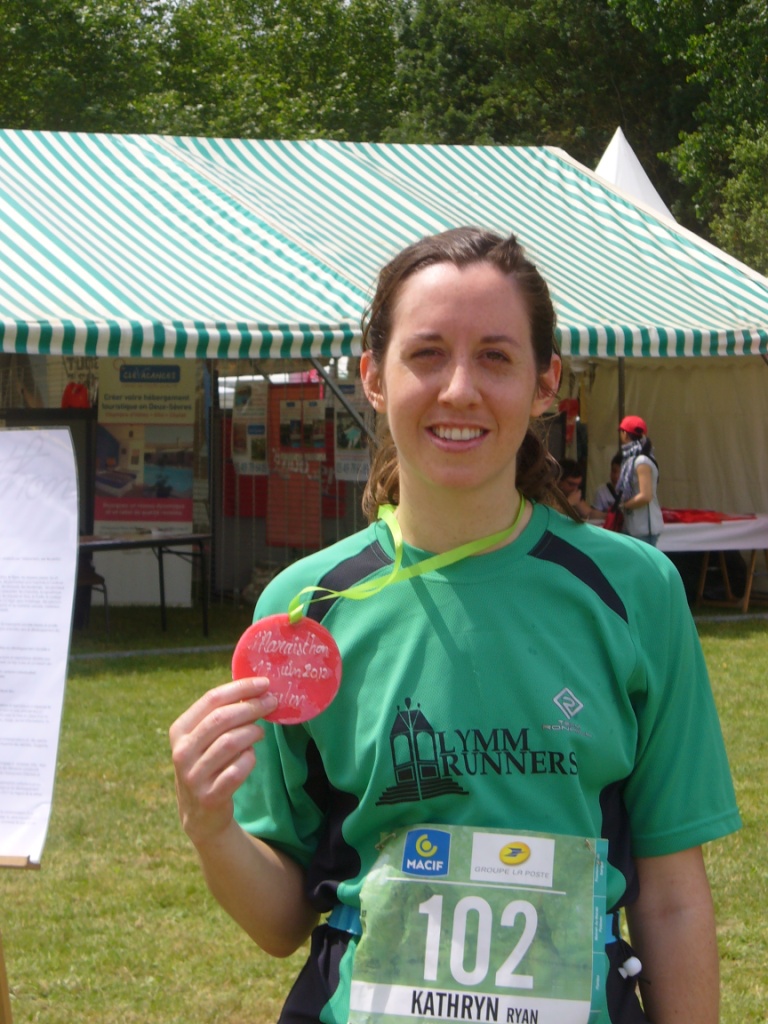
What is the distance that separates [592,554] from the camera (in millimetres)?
1786

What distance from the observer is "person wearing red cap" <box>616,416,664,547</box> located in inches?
408

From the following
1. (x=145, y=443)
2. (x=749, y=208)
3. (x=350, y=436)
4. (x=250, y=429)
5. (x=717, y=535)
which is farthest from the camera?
(x=749, y=208)

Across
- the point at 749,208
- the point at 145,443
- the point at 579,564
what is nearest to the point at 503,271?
the point at 579,564

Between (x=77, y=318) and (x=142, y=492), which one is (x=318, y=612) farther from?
(x=142, y=492)

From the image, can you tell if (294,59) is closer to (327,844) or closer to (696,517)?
(696,517)

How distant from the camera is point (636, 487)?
1049 cm

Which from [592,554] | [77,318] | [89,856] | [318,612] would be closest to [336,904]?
[318,612]

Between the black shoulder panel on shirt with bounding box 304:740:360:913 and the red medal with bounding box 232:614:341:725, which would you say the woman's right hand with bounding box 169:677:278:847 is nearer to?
the red medal with bounding box 232:614:341:725

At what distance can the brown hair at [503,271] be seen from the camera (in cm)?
178

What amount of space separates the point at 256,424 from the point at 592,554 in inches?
435

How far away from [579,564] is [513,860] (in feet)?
1.35

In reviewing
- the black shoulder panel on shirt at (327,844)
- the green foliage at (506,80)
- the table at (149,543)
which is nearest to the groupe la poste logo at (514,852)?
the black shoulder panel on shirt at (327,844)

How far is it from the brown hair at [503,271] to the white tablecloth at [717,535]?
365 inches

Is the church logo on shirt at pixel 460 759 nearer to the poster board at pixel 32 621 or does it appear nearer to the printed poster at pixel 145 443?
the poster board at pixel 32 621
